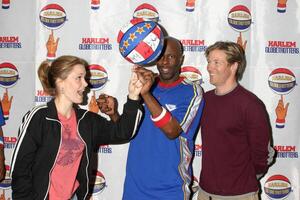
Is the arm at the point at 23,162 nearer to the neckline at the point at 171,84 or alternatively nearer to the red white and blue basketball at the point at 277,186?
the neckline at the point at 171,84

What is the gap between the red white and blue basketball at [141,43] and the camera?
1846 millimetres

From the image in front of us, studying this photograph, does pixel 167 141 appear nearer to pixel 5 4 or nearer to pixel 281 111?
pixel 281 111

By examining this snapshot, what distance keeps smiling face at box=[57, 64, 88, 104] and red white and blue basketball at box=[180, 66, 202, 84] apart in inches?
45.7

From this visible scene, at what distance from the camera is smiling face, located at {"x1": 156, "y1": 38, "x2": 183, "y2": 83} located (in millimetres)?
2047

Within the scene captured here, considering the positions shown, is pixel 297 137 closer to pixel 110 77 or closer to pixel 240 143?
pixel 240 143

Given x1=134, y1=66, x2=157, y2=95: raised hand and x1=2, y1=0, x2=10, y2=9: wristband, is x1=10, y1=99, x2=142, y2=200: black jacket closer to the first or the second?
x1=134, y1=66, x2=157, y2=95: raised hand

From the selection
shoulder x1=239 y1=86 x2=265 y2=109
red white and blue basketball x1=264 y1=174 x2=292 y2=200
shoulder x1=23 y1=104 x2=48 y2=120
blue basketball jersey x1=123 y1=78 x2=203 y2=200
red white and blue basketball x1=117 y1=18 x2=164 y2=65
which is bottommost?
red white and blue basketball x1=264 y1=174 x2=292 y2=200

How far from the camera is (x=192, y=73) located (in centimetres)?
285

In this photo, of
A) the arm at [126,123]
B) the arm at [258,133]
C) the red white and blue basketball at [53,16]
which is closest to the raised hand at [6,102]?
the red white and blue basketball at [53,16]

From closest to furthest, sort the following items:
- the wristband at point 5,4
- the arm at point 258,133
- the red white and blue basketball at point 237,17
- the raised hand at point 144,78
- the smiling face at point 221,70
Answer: the raised hand at point 144,78, the arm at point 258,133, the smiling face at point 221,70, the red white and blue basketball at point 237,17, the wristband at point 5,4

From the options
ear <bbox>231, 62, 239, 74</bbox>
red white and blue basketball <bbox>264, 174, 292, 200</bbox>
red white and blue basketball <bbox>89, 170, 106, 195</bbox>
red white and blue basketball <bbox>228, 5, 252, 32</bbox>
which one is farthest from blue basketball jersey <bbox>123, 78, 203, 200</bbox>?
red white and blue basketball <bbox>264, 174, 292, 200</bbox>

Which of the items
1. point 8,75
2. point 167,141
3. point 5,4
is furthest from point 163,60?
point 5,4

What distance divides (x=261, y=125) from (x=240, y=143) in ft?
0.57

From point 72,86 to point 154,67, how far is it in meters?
1.10
